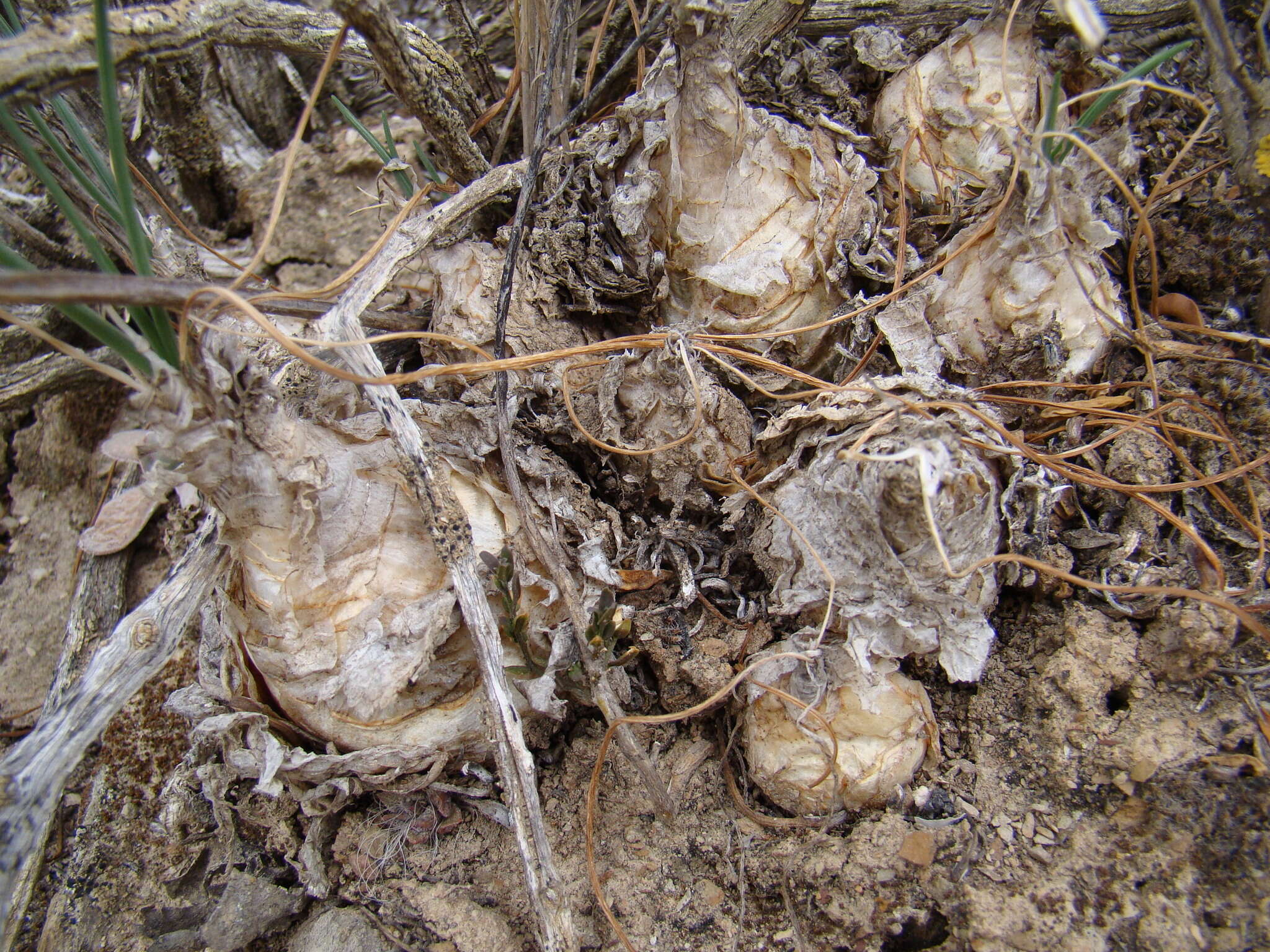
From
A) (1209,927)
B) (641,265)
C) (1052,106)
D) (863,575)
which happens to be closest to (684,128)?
(641,265)

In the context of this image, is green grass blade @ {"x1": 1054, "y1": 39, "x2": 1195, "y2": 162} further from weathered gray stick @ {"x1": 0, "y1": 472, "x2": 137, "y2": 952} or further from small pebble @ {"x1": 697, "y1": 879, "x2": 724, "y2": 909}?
weathered gray stick @ {"x1": 0, "y1": 472, "x2": 137, "y2": 952}

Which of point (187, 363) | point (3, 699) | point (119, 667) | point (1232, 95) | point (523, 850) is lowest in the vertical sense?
point (523, 850)

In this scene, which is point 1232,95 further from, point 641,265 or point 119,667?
point 119,667

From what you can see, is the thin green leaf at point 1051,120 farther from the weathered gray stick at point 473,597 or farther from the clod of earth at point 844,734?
the weathered gray stick at point 473,597

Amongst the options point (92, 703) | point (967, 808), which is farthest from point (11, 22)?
point (967, 808)

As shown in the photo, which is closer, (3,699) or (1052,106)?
(1052,106)

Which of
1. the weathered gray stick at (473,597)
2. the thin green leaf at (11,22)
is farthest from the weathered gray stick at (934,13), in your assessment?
the thin green leaf at (11,22)

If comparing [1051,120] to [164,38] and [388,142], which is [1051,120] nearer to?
[388,142]
